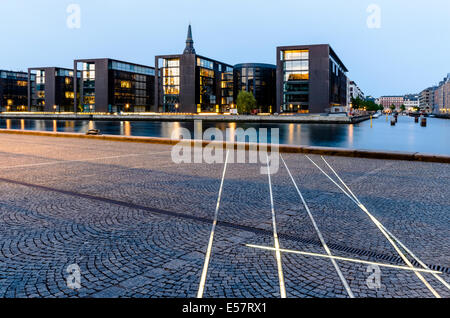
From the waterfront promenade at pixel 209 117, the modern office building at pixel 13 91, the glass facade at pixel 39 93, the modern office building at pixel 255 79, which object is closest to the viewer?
the waterfront promenade at pixel 209 117

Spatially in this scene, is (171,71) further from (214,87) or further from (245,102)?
(245,102)

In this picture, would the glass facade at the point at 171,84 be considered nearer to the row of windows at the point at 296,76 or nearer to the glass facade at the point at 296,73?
the glass facade at the point at 296,73

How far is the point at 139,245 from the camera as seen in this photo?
19.6ft

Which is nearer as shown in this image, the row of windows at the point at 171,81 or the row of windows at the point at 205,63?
the row of windows at the point at 171,81

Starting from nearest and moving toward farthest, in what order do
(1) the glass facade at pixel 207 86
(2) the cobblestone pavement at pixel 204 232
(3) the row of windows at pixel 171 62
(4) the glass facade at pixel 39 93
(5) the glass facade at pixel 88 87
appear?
(2) the cobblestone pavement at pixel 204 232 → (3) the row of windows at pixel 171 62 → (1) the glass facade at pixel 207 86 → (5) the glass facade at pixel 88 87 → (4) the glass facade at pixel 39 93

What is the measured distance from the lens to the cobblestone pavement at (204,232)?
466 cm

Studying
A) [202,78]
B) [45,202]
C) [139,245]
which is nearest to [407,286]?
[139,245]

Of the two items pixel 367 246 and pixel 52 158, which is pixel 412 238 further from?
pixel 52 158

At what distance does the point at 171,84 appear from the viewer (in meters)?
127

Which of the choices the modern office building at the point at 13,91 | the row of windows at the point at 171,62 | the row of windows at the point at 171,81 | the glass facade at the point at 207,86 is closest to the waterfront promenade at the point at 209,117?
the row of windows at the point at 171,81

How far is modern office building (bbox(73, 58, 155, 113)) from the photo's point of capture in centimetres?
13225

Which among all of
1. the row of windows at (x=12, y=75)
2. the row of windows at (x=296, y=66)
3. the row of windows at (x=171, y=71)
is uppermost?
the row of windows at (x=12, y=75)

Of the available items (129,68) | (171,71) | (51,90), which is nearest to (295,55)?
(171,71)
